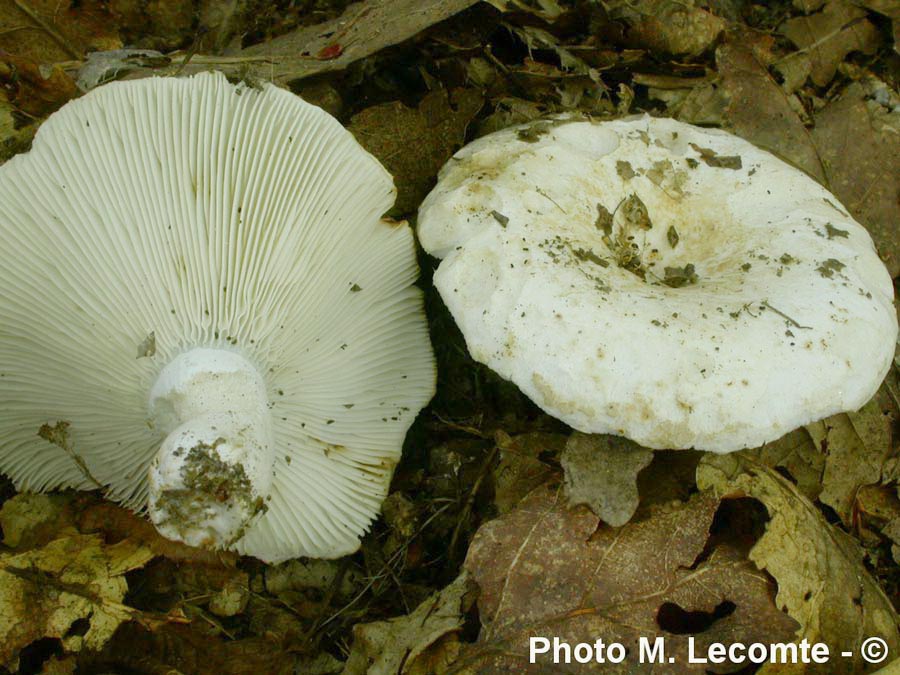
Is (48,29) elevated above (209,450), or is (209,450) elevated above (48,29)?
(48,29)

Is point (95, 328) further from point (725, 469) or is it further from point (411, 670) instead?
point (725, 469)

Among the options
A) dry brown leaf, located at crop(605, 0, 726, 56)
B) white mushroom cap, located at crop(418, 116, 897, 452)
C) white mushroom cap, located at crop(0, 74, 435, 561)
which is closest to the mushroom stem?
white mushroom cap, located at crop(0, 74, 435, 561)

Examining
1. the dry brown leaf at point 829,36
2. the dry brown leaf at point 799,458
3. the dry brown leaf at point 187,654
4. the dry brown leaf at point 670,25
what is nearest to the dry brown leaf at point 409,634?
the dry brown leaf at point 187,654

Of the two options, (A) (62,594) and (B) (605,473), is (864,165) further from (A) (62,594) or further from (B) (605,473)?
(A) (62,594)

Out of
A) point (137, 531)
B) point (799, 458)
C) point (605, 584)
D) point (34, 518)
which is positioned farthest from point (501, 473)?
point (34, 518)

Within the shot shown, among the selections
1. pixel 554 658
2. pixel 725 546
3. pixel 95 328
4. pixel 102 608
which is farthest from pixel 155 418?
pixel 725 546

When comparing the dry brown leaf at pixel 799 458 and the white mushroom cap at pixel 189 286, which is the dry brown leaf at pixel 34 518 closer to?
the white mushroom cap at pixel 189 286
